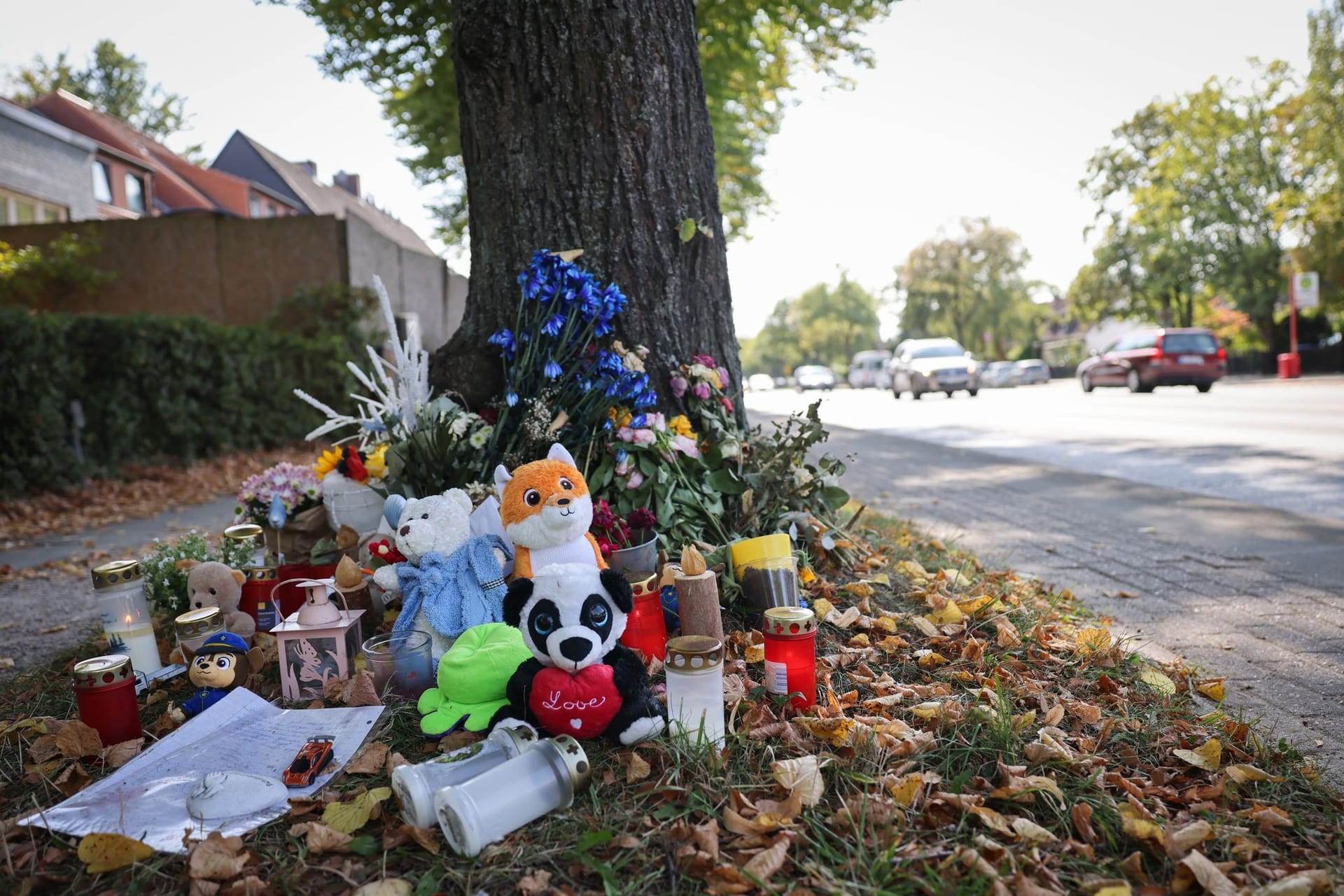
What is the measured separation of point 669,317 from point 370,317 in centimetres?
885

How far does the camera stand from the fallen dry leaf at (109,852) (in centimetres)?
167

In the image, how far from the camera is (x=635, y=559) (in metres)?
2.83

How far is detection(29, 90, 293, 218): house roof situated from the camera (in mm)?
27375

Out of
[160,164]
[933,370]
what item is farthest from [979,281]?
[160,164]

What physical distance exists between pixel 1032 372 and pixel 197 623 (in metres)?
39.2

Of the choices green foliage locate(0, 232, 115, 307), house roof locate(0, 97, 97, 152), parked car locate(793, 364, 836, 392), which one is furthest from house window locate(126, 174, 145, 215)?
parked car locate(793, 364, 836, 392)

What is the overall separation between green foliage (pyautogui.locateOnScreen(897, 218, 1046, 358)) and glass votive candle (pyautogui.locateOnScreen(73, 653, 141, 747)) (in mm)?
55473

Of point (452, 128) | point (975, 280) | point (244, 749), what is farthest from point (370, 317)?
point (975, 280)

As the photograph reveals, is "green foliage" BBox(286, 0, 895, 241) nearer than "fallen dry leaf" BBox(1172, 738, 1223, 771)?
No

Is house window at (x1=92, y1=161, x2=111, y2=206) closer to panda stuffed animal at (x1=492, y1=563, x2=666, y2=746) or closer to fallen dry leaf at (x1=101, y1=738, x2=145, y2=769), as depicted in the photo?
fallen dry leaf at (x1=101, y1=738, x2=145, y2=769)

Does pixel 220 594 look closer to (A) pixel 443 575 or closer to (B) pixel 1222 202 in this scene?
(A) pixel 443 575

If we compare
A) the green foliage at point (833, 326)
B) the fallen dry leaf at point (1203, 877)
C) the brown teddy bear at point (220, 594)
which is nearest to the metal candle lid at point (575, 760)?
the fallen dry leaf at point (1203, 877)

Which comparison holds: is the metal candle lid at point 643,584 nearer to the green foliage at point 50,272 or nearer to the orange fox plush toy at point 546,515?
the orange fox plush toy at point 546,515

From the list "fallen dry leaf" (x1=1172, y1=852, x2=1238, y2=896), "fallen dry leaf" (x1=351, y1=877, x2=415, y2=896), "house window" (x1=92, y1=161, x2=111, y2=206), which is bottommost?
"fallen dry leaf" (x1=1172, y1=852, x2=1238, y2=896)
